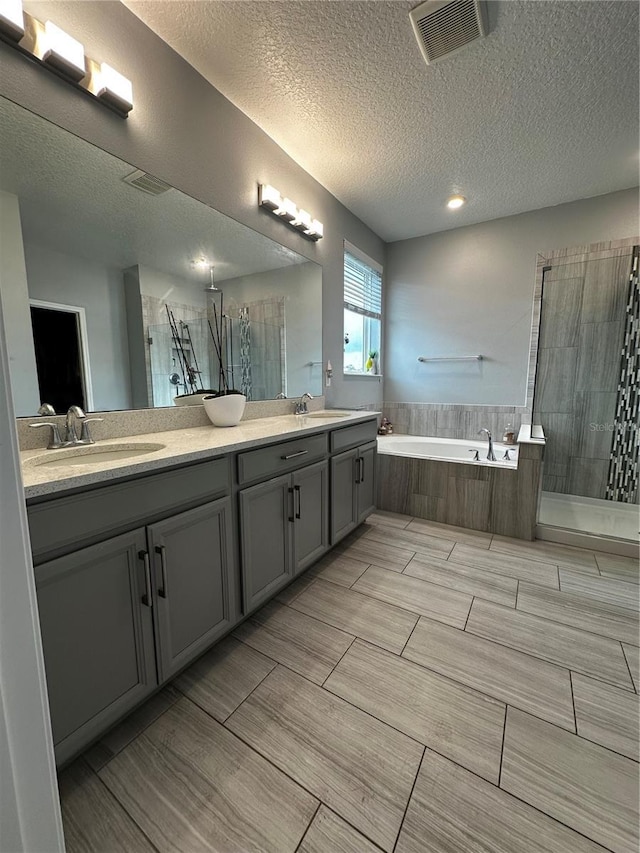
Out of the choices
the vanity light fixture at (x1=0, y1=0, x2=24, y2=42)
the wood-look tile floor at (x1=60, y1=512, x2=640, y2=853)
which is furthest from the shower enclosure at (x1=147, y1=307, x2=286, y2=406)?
the wood-look tile floor at (x1=60, y1=512, x2=640, y2=853)

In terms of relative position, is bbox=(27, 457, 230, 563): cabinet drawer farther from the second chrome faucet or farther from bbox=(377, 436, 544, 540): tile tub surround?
bbox=(377, 436, 544, 540): tile tub surround

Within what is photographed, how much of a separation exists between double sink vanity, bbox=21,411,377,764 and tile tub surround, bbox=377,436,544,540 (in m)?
1.30

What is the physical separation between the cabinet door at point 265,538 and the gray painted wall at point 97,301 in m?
0.71

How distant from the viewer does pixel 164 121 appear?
5.00ft

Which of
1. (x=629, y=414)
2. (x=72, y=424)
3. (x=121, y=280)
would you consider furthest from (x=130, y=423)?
(x=629, y=414)

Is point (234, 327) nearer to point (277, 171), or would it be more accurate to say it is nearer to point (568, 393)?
point (277, 171)

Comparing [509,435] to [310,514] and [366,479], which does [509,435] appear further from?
[310,514]

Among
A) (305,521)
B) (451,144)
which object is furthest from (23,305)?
(451,144)

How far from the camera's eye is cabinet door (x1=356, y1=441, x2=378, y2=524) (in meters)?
2.33

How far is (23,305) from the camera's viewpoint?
1.18m

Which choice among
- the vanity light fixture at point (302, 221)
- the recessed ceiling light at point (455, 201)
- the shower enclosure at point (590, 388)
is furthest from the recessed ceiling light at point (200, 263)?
the shower enclosure at point (590, 388)

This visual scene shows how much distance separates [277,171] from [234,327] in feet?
3.58

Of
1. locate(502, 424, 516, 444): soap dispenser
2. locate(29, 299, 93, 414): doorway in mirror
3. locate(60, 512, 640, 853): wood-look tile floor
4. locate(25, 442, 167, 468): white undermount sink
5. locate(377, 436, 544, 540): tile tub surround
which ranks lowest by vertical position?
locate(60, 512, 640, 853): wood-look tile floor

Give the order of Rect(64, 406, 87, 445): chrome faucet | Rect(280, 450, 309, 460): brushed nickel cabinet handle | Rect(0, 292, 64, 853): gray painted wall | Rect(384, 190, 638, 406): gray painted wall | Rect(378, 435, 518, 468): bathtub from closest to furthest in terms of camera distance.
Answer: Rect(0, 292, 64, 853): gray painted wall
Rect(64, 406, 87, 445): chrome faucet
Rect(280, 450, 309, 460): brushed nickel cabinet handle
Rect(384, 190, 638, 406): gray painted wall
Rect(378, 435, 518, 468): bathtub
